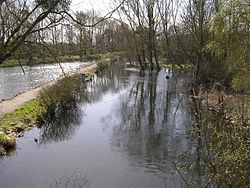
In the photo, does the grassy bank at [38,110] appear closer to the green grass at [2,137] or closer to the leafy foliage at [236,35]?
the green grass at [2,137]

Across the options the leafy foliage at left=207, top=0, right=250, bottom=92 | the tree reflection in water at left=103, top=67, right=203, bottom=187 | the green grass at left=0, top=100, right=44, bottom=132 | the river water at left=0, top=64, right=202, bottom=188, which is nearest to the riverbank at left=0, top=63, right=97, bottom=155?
the green grass at left=0, top=100, right=44, bottom=132

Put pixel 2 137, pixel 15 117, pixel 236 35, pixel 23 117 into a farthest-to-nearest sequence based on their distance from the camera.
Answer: pixel 23 117 → pixel 15 117 → pixel 236 35 → pixel 2 137

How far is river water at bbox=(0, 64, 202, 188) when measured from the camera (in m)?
10.1

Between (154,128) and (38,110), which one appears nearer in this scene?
(154,128)

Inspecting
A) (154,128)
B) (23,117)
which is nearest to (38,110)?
(23,117)

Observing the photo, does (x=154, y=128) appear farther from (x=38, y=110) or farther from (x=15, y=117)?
(x=15, y=117)

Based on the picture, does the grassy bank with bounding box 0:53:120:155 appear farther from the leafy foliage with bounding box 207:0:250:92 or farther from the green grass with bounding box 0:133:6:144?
the leafy foliage with bounding box 207:0:250:92

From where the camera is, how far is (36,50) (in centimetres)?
567

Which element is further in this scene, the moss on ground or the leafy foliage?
the moss on ground

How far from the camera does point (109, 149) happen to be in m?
12.8

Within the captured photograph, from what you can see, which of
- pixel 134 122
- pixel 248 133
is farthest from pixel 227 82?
pixel 248 133

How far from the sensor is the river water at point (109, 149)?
33.1 ft

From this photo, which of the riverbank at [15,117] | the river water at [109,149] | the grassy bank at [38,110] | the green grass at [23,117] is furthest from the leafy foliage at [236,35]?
the green grass at [23,117]

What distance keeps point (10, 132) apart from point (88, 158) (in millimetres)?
4234
